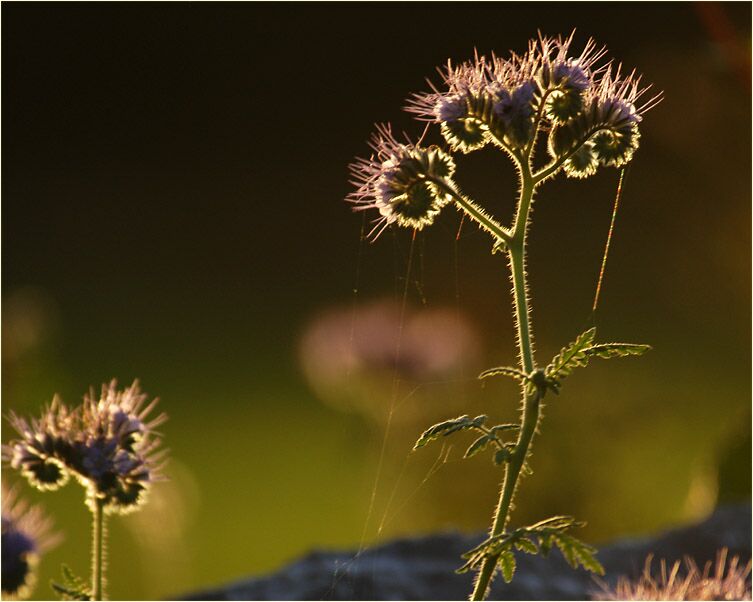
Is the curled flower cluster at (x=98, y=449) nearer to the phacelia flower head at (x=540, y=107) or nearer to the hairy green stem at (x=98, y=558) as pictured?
the hairy green stem at (x=98, y=558)

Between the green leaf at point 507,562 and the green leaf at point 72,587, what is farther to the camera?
the green leaf at point 72,587

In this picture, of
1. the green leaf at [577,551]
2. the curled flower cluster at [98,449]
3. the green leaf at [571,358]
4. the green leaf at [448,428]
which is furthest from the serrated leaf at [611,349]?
the curled flower cluster at [98,449]

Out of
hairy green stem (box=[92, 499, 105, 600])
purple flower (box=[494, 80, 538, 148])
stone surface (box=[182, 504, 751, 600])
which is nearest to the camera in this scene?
purple flower (box=[494, 80, 538, 148])

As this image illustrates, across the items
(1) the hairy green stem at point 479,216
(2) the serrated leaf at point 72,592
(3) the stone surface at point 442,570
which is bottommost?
(3) the stone surface at point 442,570

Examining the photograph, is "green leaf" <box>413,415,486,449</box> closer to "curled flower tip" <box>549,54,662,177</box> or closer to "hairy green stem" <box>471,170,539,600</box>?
"hairy green stem" <box>471,170,539,600</box>

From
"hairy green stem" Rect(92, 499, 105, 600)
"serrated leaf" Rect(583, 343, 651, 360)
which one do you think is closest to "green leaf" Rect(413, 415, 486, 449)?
"serrated leaf" Rect(583, 343, 651, 360)

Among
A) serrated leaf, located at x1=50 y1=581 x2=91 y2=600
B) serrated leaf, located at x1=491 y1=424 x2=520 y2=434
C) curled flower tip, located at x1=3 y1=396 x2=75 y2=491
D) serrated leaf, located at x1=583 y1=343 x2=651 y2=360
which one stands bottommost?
serrated leaf, located at x1=50 y1=581 x2=91 y2=600
